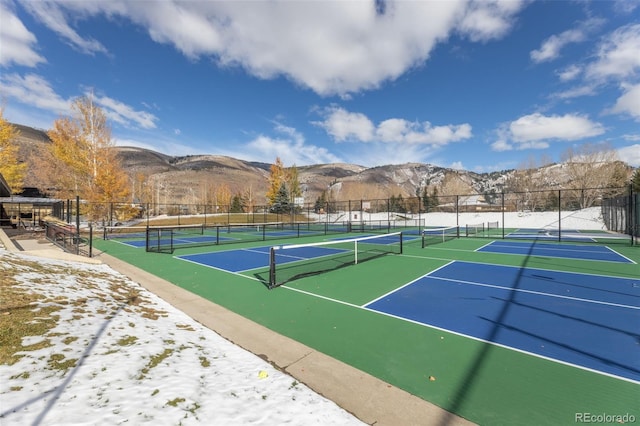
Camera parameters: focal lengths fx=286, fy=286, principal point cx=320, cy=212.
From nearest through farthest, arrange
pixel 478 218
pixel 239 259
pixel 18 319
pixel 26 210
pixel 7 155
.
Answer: pixel 18 319
pixel 239 259
pixel 7 155
pixel 26 210
pixel 478 218

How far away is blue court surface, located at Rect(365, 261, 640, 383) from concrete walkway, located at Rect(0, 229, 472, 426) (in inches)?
89.8

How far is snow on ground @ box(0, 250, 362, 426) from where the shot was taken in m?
2.46

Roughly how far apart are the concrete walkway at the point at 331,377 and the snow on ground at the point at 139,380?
8.3 inches

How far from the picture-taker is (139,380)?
9.89ft

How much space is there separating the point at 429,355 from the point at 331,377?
1582 millimetres

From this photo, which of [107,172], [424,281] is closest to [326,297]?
[424,281]

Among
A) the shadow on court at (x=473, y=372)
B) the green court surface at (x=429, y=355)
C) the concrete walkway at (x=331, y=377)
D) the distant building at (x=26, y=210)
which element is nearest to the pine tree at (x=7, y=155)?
the distant building at (x=26, y=210)

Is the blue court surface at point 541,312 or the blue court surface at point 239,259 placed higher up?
the blue court surface at point 239,259

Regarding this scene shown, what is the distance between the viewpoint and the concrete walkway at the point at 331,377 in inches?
115

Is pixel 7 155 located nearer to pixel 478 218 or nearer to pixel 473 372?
pixel 473 372

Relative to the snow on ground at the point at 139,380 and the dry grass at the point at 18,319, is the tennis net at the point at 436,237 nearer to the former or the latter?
the snow on ground at the point at 139,380

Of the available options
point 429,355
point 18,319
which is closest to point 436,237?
point 429,355

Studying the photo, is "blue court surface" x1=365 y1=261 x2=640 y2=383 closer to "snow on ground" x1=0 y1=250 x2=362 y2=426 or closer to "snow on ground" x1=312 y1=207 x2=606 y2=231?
"snow on ground" x1=0 y1=250 x2=362 y2=426

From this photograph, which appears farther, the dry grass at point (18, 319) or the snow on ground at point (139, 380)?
the dry grass at point (18, 319)
